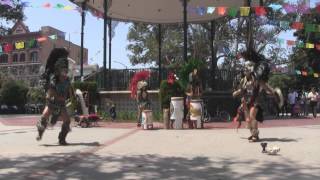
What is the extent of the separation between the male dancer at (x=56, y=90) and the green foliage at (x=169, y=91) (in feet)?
20.7

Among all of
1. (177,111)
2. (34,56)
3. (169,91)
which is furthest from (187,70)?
(34,56)

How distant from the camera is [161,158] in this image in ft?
34.2

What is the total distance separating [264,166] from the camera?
9.51m

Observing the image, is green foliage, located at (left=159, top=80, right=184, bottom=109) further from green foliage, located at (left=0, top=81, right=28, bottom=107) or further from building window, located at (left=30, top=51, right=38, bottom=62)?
building window, located at (left=30, top=51, right=38, bottom=62)

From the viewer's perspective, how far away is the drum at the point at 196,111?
1745 cm

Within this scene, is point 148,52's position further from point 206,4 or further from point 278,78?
point 206,4

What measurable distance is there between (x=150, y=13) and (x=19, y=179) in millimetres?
23902

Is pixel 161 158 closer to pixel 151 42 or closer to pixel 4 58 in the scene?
pixel 151 42

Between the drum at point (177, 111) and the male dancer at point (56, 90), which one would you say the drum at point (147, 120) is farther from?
the male dancer at point (56, 90)

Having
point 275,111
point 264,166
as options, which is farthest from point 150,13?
point 264,166

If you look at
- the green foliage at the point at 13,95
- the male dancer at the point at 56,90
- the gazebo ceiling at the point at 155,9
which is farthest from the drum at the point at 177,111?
the green foliage at the point at 13,95

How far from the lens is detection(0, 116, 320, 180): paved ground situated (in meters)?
8.84

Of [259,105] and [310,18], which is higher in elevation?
[310,18]

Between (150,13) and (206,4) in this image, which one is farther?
(150,13)
